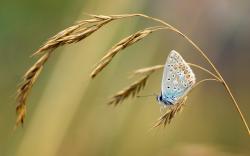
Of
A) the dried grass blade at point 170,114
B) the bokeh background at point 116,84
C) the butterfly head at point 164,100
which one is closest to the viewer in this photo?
the dried grass blade at point 170,114

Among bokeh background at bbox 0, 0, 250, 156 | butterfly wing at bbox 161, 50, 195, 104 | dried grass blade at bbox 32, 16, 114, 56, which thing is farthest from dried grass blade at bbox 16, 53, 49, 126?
bokeh background at bbox 0, 0, 250, 156

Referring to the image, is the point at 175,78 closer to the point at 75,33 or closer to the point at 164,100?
the point at 164,100

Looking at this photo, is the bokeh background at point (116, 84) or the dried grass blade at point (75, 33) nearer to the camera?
the dried grass blade at point (75, 33)

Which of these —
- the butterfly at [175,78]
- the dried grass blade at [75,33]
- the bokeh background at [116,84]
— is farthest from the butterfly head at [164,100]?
the bokeh background at [116,84]

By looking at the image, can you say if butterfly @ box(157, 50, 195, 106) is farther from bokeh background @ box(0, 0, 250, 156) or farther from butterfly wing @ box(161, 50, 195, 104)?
bokeh background @ box(0, 0, 250, 156)

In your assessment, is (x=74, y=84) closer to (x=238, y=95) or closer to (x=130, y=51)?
(x=130, y=51)

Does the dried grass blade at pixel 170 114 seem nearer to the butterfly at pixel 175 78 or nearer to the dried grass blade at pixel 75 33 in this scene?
the butterfly at pixel 175 78
